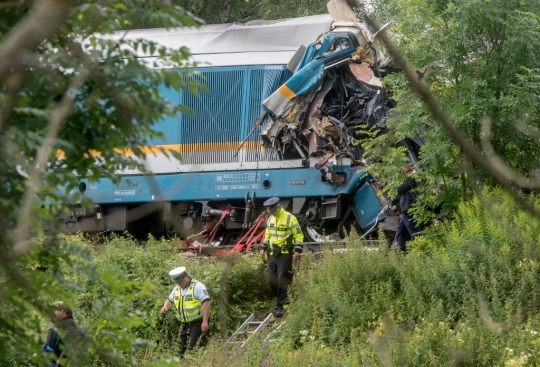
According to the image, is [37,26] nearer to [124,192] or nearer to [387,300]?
[387,300]

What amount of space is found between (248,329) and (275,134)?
4989 millimetres

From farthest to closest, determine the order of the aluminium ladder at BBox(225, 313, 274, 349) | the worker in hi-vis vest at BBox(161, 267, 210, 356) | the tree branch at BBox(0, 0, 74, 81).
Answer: the aluminium ladder at BBox(225, 313, 274, 349) < the worker in hi-vis vest at BBox(161, 267, 210, 356) < the tree branch at BBox(0, 0, 74, 81)

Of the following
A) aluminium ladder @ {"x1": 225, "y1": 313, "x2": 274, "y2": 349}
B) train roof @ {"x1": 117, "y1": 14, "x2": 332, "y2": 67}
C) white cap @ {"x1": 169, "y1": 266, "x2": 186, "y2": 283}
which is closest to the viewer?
white cap @ {"x1": 169, "y1": 266, "x2": 186, "y2": 283}

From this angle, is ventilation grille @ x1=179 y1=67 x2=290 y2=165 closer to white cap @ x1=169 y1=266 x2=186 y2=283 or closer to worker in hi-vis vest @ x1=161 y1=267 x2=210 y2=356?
worker in hi-vis vest @ x1=161 y1=267 x2=210 y2=356

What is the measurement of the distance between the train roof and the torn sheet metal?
130 cm

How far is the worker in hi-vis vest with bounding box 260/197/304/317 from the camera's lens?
13.1 m

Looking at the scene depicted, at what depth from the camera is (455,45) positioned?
13383mm

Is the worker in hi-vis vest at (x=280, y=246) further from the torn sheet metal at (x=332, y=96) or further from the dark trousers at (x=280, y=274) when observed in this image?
the torn sheet metal at (x=332, y=96)

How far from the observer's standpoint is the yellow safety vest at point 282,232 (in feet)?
42.8

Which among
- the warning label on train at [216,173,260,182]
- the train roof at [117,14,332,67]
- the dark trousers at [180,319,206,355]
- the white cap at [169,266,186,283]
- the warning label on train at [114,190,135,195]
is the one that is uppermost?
the train roof at [117,14,332,67]

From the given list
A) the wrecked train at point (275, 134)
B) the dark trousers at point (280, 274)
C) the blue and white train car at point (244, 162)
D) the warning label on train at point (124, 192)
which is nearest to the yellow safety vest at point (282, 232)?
the dark trousers at point (280, 274)

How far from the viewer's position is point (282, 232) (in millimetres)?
13117

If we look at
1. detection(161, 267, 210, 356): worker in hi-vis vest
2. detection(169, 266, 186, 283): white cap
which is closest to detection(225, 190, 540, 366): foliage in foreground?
detection(161, 267, 210, 356): worker in hi-vis vest

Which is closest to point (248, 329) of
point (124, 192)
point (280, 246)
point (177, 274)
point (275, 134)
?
point (280, 246)
